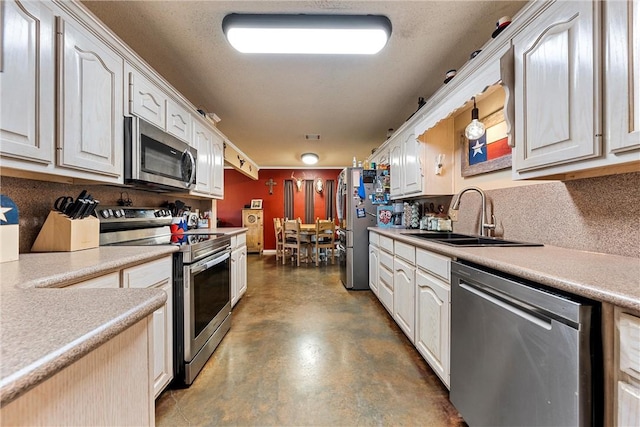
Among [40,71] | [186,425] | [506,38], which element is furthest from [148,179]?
[506,38]

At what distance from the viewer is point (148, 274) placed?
1.32 m

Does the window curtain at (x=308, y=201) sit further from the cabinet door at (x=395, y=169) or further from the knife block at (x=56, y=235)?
the knife block at (x=56, y=235)

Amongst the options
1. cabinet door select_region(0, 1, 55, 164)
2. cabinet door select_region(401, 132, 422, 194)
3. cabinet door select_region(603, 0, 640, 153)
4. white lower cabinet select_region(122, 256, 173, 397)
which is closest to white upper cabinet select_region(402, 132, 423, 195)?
cabinet door select_region(401, 132, 422, 194)

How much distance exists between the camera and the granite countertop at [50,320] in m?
0.36

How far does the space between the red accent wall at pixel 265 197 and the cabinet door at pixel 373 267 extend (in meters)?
3.66

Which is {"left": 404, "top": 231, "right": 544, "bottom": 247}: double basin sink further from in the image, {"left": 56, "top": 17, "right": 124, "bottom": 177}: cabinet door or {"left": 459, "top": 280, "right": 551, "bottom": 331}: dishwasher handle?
{"left": 56, "top": 17, "right": 124, "bottom": 177}: cabinet door

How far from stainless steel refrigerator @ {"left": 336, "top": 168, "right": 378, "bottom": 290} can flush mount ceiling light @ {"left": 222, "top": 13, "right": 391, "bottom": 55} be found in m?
2.03

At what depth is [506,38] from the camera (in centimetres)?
134

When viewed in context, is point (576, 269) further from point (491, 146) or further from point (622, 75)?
point (491, 146)

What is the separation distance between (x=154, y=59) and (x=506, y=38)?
247 cm

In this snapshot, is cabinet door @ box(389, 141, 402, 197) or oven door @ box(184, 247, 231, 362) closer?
oven door @ box(184, 247, 231, 362)

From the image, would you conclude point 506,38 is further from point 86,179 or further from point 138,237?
point 138,237

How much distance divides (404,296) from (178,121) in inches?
97.1

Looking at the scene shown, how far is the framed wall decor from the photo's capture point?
1903 mm
